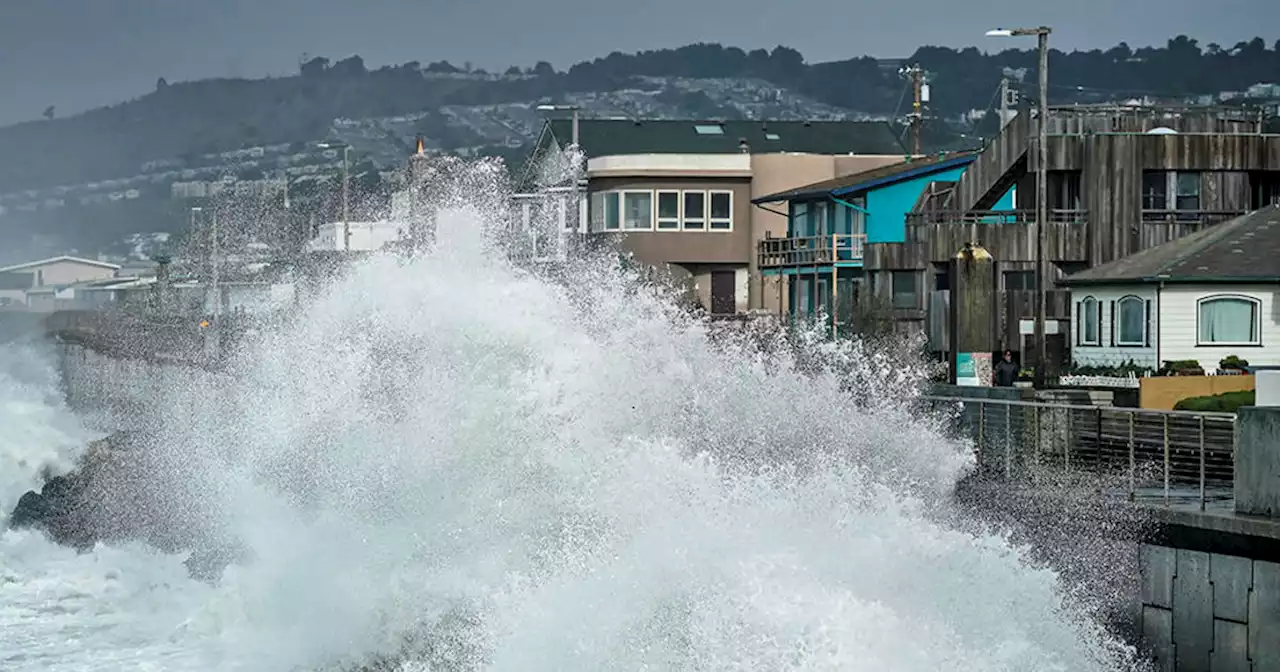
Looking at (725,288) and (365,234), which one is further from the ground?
(365,234)

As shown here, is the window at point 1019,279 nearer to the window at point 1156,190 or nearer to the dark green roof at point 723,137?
the window at point 1156,190

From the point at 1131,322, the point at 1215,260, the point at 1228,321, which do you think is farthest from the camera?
the point at 1131,322

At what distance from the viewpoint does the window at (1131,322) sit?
34.4 meters

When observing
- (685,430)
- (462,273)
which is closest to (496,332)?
(462,273)

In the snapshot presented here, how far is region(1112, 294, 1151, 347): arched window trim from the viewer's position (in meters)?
34.4

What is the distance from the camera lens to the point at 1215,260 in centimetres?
3391

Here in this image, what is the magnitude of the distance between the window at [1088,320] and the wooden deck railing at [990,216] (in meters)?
5.67

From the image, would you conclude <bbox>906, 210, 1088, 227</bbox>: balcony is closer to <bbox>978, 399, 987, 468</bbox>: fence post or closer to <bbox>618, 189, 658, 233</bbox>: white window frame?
<bbox>978, 399, 987, 468</bbox>: fence post

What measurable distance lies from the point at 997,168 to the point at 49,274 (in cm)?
12601

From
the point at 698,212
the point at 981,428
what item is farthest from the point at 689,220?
the point at 981,428

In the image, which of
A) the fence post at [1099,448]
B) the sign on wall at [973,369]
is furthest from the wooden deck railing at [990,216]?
the fence post at [1099,448]

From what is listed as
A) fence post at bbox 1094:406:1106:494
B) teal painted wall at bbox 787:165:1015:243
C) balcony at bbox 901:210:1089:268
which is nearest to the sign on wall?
fence post at bbox 1094:406:1106:494

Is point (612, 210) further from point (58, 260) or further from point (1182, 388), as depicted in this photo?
point (58, 260)

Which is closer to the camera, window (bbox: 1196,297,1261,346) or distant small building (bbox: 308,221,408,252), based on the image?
window (bbox: 1196,297,1261,346)
